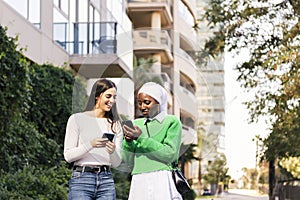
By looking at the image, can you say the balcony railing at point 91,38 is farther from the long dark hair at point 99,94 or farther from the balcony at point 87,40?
the long dark hair at point 99,94

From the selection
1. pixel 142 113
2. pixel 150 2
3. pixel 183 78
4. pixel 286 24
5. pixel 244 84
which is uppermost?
pixel 150 2

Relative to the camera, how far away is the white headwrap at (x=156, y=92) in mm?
6418

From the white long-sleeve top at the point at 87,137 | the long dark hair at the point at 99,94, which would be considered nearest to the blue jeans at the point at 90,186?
the white long-sleeve top at the point at 87,137

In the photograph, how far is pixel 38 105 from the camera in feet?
57.7

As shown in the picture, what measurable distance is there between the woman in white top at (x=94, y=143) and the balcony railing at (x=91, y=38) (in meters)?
17.6

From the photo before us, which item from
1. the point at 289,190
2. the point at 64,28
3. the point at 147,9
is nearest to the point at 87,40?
the point at 64,28

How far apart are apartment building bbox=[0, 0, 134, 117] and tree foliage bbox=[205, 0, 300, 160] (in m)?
2.15

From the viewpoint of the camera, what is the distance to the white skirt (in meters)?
6.51

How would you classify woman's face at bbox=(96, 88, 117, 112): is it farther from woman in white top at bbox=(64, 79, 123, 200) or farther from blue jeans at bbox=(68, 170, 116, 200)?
blue jeans at bbox=(68, 170, 116, 200)

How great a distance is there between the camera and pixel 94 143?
20.7 ft

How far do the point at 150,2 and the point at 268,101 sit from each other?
24056 mm

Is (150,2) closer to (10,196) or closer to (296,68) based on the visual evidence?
(296,68)

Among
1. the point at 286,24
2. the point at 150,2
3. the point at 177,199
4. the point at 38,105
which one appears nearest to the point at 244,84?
the point at 286,24

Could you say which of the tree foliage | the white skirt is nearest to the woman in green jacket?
the white skirt
